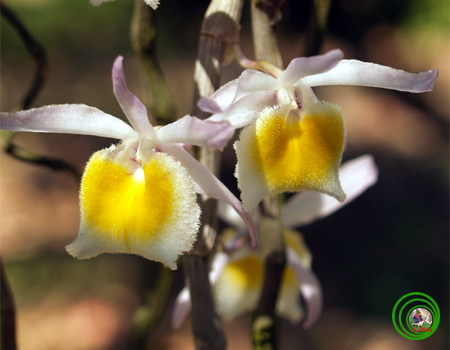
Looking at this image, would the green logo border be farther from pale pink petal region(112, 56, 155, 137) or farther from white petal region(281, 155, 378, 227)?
pale pink petal region(112, 56, 155, 137)

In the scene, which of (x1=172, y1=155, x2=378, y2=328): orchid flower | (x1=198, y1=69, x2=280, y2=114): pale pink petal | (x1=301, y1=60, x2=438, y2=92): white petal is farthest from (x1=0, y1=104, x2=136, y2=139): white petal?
(x1=172, y1=155, x2=378, y2=328): orchid flower

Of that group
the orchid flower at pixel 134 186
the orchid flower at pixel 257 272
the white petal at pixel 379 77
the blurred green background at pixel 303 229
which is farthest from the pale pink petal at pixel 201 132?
the blurred green background at pixel 303 229

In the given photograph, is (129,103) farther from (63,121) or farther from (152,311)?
(152,311)

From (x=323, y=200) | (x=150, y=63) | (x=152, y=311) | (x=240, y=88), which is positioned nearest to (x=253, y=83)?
(x=240, y=88)

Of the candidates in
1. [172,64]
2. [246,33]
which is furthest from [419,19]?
[172,64]

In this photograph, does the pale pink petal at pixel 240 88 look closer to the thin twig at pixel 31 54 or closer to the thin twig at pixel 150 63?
the thin twig at pixel 150 63

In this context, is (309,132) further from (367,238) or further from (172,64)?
(172,64)
